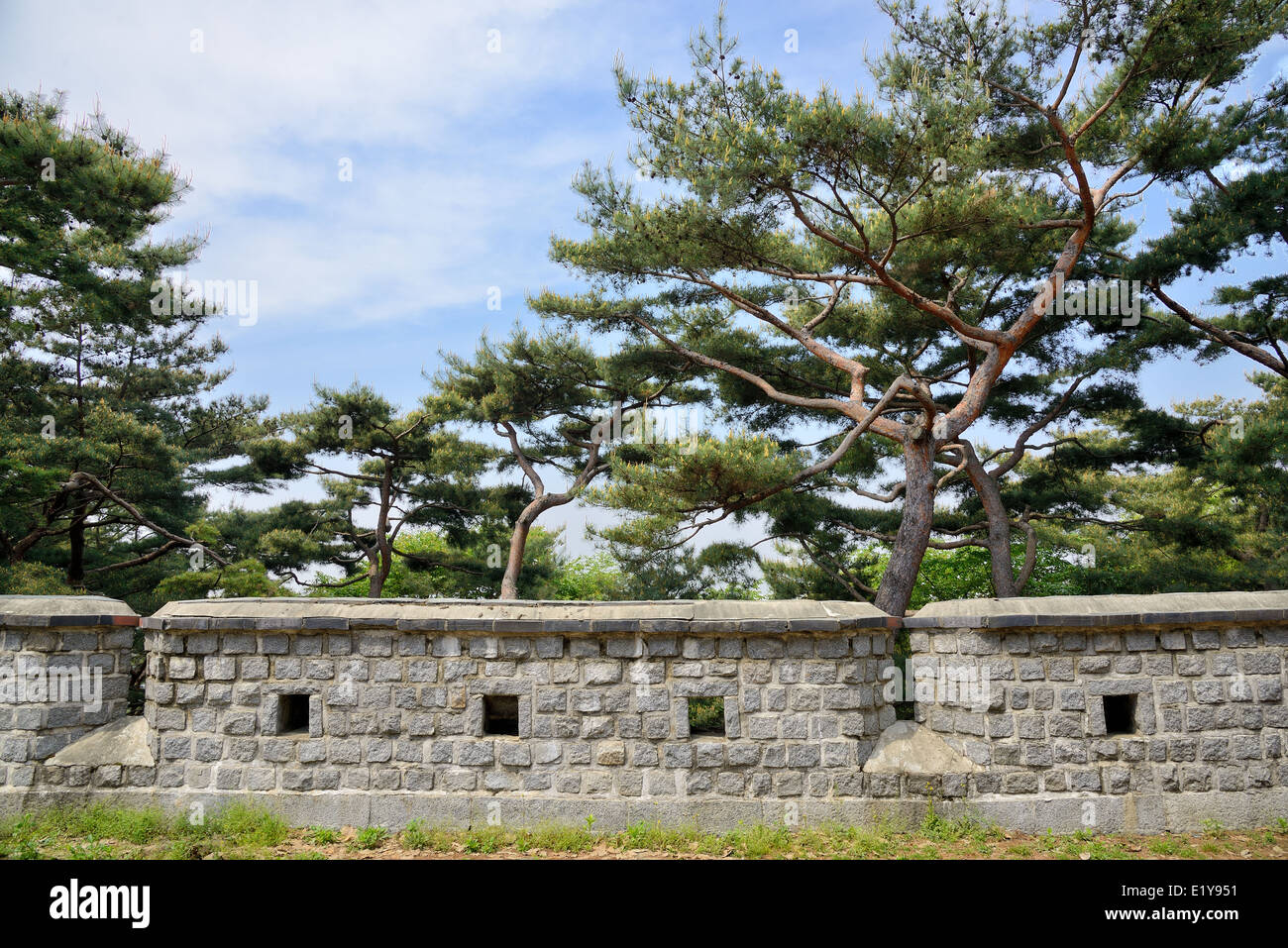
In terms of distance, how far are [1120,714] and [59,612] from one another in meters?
8.21

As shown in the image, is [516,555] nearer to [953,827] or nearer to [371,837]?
[371,837]

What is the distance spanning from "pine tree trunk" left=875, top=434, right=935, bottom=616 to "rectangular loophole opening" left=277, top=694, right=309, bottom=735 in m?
7.64

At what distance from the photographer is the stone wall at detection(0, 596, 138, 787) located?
241 inches

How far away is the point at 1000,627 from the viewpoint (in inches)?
235

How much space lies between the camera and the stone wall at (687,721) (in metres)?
5.89

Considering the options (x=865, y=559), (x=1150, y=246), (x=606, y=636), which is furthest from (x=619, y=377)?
(x=606, y=636)

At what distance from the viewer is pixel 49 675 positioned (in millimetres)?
6188

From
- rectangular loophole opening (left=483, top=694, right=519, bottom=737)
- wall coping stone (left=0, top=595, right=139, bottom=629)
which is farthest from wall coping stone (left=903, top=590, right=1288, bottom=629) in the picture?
wall coping stone (left=0, top=595, right=139, bottom=629)

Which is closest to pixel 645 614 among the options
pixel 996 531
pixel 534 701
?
pixel 534 701

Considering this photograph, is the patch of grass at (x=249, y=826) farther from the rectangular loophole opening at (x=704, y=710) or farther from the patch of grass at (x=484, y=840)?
the rectangular loophole opening at (x=704, y=710)

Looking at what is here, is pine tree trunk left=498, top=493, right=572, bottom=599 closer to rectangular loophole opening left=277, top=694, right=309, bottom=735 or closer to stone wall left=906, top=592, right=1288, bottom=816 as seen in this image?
rectangular loophole opening left=277, top=694, right=309, bottom=735

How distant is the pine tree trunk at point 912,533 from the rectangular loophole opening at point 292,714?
764 cm

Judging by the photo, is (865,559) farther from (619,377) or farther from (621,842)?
(621,842)

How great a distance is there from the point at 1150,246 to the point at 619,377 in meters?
9.78
